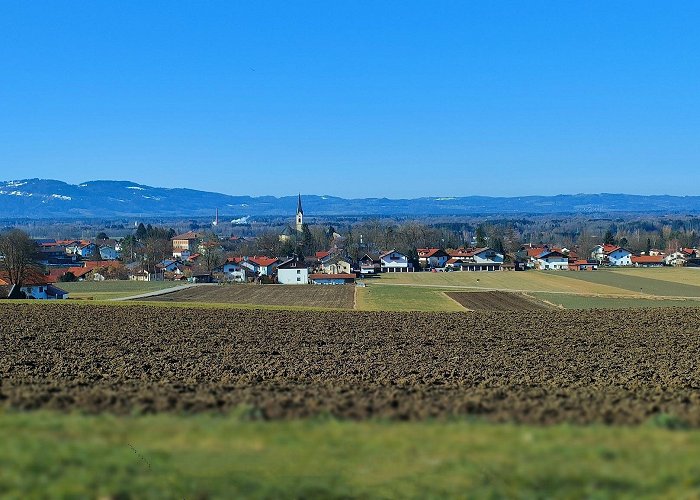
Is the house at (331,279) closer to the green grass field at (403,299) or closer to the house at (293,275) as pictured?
the house at (293,275)

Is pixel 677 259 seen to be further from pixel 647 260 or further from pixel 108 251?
pixel 108 251

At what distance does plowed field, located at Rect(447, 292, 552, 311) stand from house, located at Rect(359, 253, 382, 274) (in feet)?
136

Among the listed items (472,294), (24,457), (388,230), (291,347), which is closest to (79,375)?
(291,347)

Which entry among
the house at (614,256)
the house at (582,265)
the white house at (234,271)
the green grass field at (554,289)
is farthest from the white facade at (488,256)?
the white house at (234,271)

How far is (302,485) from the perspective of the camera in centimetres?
694

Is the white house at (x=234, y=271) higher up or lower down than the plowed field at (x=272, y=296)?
lower down

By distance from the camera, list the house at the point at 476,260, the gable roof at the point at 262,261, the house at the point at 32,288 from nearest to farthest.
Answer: the house at the point at 32,288 < the gable roof at the point at 262,261 < the house at the point at 476,260

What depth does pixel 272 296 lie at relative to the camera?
5972 centimetres

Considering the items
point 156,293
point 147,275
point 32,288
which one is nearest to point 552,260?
point 147,275

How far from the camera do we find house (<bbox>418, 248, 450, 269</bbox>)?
117556mm

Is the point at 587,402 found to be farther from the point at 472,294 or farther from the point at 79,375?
the point at 472,294

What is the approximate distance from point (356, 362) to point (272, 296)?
129ft

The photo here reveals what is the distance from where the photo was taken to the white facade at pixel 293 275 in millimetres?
82750

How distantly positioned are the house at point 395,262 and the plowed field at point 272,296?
4015 cm
